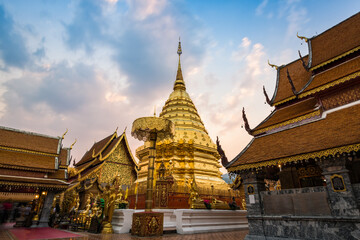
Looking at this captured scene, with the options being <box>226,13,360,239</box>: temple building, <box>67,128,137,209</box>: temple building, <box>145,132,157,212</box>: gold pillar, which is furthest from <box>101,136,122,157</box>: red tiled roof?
<box>226,13,360,239</box>: temple building

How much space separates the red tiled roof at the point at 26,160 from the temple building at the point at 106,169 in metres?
3.44

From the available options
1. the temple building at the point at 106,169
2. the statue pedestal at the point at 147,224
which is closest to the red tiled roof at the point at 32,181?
the temple building at the point at 106,169

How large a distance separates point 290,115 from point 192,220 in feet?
19.2

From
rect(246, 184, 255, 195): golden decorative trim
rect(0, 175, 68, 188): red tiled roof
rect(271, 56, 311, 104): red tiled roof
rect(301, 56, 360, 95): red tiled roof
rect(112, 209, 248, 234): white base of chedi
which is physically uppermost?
rect(271, 56, 311, 104): red tiled roof

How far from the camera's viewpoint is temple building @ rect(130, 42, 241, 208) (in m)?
15.1

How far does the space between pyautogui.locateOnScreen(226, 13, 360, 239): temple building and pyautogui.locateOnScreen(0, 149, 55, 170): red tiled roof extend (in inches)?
469

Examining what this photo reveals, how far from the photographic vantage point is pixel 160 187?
1135 centimetres

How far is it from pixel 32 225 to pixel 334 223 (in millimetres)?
14770

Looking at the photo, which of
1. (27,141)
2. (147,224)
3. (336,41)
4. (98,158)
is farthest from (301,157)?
(98,158)

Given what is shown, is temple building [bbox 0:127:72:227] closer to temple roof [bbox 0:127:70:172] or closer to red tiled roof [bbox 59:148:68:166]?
temple roof [bbox 0:127:70:172]

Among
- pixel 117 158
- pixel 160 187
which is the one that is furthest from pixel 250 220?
pixel 117 158

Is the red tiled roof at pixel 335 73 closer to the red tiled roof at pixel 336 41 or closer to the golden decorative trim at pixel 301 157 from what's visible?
the red tiled roof at pixel 336 41

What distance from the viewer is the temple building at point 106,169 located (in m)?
16.1

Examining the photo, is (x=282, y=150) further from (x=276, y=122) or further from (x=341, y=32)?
(x=341, y=32)
